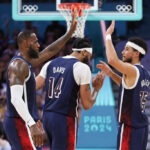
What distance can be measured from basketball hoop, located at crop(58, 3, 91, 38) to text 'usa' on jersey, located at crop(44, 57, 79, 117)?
2146 millimetres

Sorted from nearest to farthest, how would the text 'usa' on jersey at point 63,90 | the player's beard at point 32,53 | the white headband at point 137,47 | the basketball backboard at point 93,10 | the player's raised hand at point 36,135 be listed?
1. the player's raised hand at point 36,135
2. the player's beard at point 32,53
3. the text 'usa' on jersey at point 63,90
4. the white headband at point 137,47
5. the basketball backboard at point 93,10

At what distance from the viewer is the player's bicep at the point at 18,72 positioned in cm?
477

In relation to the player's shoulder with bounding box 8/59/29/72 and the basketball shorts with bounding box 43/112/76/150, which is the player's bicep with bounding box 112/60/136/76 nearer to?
the basketball shorts with bounding box 43/112/76/150

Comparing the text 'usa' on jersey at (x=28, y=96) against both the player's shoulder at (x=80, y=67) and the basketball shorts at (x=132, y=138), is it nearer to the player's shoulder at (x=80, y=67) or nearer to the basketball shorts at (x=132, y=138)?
the player's shoulder at (x=80, y=67)

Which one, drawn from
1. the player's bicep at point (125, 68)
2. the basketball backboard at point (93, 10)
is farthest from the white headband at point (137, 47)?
the basketball backboard at point (93, 10)

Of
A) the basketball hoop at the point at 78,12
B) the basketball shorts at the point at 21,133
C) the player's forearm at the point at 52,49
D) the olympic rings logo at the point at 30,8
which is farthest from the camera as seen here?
the olympic rings logo at the point at 30,8

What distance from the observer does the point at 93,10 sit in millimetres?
7891

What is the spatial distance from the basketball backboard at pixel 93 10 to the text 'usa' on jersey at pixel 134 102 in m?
2.62

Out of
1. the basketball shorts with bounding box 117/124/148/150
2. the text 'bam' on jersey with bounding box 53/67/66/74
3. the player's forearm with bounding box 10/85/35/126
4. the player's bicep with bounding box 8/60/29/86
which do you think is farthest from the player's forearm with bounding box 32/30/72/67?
the basketball shorts with bounding box 117/124/148/150

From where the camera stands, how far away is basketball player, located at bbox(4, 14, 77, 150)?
4691 millimetres

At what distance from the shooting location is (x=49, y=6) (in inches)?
319

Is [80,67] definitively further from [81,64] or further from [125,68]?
[125,68]

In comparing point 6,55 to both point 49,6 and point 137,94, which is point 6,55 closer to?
point 49,6

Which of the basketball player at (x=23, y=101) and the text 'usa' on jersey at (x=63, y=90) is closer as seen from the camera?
the basketball player at (x=23, y=101)
